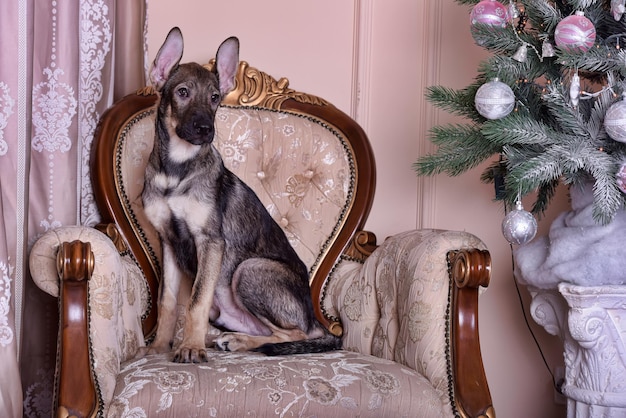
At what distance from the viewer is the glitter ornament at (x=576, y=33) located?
7.27 feet

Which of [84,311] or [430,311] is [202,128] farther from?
[430,311]

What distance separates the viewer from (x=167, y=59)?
2.45 m

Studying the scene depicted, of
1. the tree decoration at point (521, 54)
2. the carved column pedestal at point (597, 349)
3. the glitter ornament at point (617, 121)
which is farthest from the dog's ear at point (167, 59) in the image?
the carved column pedestal at point (597, 349)

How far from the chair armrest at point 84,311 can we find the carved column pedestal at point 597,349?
1.34 meters

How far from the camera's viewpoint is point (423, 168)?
2561mm

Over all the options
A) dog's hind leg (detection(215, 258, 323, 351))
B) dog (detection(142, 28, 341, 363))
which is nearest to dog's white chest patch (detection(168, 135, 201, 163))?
dog (detection(142, 28, 341, 363))

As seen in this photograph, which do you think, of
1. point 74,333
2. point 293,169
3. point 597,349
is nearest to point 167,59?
point 293,169

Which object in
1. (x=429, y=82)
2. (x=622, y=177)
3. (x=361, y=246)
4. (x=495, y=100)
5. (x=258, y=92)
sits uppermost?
(x=429, y=82)

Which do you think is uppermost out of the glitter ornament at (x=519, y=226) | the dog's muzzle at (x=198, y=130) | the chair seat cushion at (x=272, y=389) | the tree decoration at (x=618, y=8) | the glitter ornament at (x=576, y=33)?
the tree decoration at (x=618, y=8)

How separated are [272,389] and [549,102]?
1.15 m

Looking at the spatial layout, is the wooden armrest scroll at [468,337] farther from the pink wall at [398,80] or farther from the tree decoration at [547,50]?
the pink wall at [398,80]

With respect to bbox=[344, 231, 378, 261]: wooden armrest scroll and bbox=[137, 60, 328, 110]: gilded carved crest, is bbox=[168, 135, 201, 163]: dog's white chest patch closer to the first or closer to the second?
bbox=[137, 60, 328, 110]: gilded carved crest

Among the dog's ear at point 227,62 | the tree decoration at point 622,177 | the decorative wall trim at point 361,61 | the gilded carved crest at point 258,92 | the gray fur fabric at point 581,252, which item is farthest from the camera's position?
the decorative wall trim at point 361,61

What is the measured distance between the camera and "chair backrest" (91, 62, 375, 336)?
2723mm
